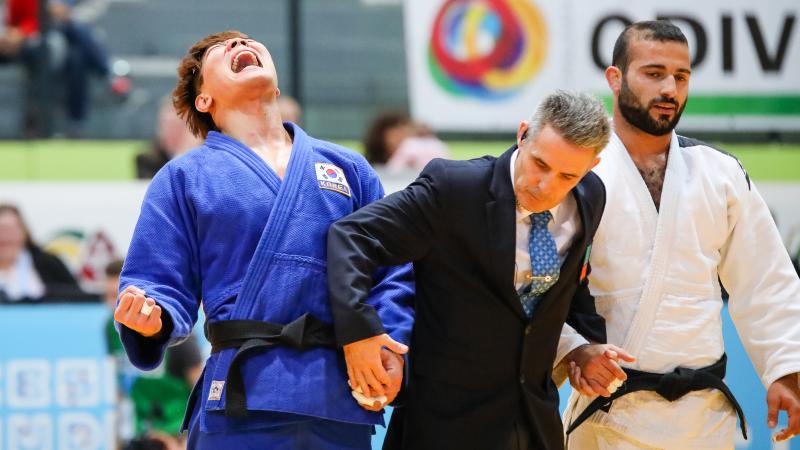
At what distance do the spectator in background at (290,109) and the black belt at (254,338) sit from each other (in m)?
2.85

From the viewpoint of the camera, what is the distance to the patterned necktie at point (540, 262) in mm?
2613

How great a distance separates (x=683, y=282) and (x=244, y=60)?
1.25 meters

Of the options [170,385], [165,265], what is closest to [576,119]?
[165,265]

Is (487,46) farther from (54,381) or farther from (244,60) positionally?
(244,60)

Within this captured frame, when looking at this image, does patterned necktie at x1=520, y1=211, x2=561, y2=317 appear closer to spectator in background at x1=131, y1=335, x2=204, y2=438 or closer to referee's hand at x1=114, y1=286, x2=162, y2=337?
referee's hand at x1=114, y1=286, x2=162, y2=337

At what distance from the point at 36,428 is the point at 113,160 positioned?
1.39 m

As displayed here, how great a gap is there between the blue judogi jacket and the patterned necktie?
282 millimetres

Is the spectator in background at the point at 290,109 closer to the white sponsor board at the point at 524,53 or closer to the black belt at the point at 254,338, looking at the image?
the white sponsor board at the point at 524,53

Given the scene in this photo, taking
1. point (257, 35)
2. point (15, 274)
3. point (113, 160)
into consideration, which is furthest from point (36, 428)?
point (257, 35)

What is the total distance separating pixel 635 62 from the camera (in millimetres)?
3049

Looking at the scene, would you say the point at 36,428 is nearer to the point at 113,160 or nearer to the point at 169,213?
the point at 113,160

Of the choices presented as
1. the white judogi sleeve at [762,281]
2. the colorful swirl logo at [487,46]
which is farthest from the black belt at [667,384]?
the colorful swirl logo at [487,46]

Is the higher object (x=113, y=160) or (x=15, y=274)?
(x=113, y=160)

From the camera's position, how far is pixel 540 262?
2.61m
